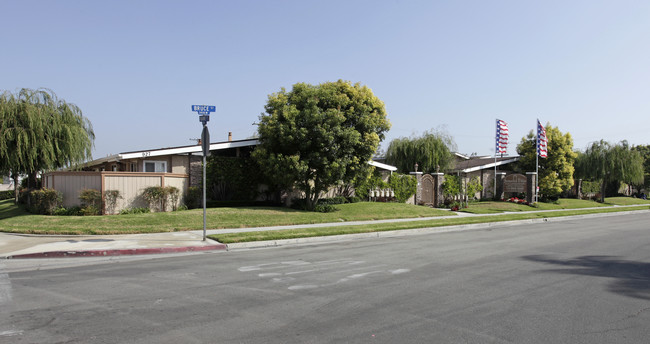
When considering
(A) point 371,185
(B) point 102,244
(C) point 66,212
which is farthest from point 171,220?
(A) point 371,185

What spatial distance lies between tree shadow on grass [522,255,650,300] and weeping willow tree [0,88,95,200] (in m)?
19.0

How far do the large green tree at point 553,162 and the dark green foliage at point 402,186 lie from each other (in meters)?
13.6

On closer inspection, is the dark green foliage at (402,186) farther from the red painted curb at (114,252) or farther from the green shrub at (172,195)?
the red painted curb at (114,252)

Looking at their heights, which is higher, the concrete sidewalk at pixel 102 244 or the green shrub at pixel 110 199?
the green shrub at pixel 110 199

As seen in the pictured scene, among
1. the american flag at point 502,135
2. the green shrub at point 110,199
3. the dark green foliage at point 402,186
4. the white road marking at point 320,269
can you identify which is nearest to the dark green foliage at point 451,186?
the dark green foliage at point 402,186

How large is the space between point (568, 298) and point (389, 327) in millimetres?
3329

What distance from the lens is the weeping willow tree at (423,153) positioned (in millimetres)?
34000

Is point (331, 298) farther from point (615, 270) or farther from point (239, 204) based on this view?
point (239, 204)

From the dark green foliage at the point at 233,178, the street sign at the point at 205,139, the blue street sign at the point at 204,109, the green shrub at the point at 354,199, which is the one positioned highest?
the blue street sign at the point at 204,109

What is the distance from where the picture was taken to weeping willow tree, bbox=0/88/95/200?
56.6ft

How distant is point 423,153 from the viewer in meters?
33.9

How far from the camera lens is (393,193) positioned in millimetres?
26500

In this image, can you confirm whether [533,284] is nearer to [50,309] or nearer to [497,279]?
[497,279]

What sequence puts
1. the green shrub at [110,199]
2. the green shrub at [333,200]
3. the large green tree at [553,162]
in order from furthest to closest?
the large green tree at [553,162]
the green shrub at [333,200]
the green shrub at [110,199]
